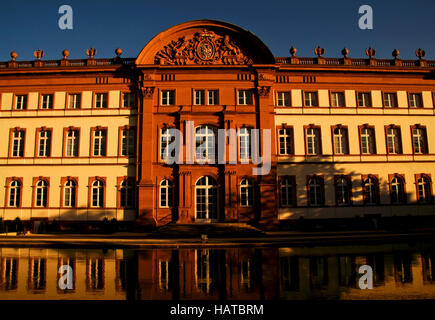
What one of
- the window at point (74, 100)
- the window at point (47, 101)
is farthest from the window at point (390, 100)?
the window at point (47, 101)

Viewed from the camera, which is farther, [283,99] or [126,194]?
[283,99]

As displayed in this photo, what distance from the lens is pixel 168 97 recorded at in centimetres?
3038

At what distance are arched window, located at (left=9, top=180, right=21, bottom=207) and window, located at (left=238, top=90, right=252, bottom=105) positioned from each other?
2178 cm

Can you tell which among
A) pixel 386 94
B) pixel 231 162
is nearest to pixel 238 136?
pixel 231 162

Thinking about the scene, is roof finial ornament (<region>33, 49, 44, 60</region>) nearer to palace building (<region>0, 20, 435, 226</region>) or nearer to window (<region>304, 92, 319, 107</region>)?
palace building (<region>0, 20, 435, 226</region>)

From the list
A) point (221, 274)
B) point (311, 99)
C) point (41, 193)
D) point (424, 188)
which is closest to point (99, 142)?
point (41, 193)

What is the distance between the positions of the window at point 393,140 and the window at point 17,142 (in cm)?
3462

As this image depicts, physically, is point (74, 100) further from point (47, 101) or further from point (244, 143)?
point (244, 143)

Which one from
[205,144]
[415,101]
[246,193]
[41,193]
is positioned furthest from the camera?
[415,101]

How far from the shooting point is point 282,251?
16.9 metres

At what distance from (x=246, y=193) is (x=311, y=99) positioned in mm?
11096

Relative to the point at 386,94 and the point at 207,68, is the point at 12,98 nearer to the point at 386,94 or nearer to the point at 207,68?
the point at 207,68

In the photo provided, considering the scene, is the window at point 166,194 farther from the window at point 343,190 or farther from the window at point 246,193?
the window at point 343,190
